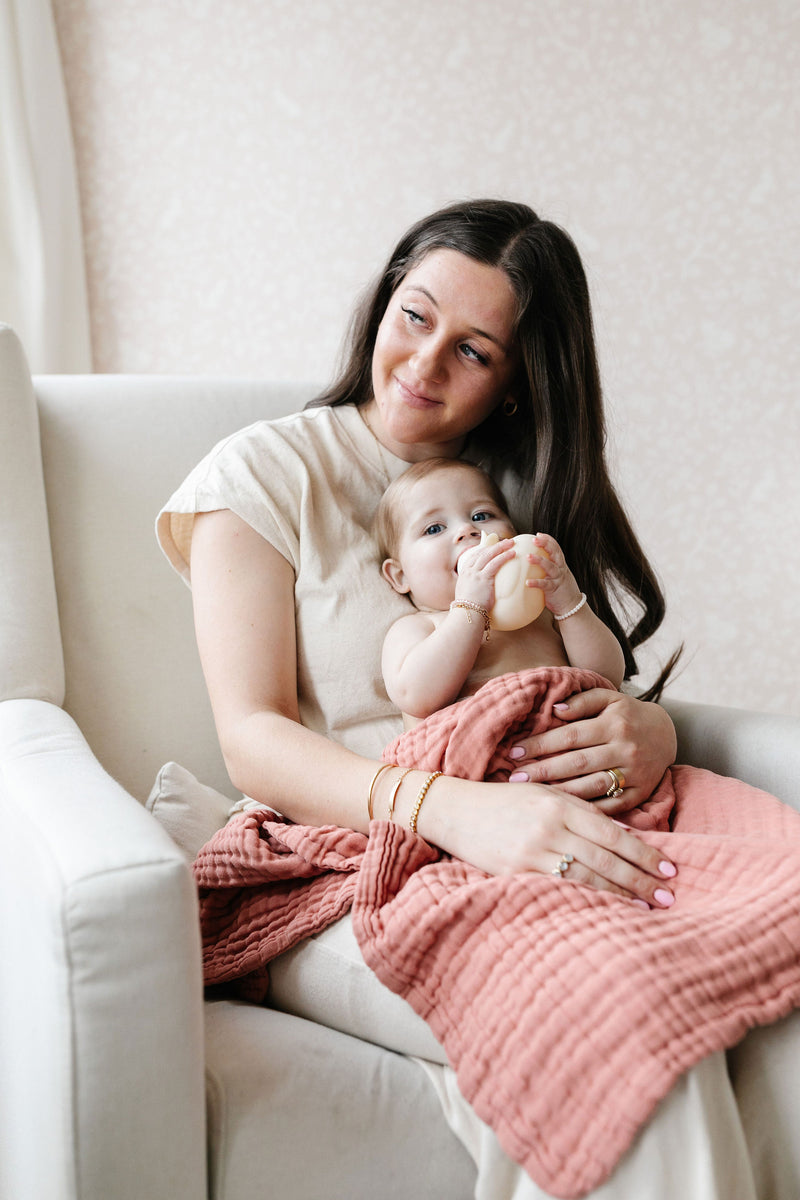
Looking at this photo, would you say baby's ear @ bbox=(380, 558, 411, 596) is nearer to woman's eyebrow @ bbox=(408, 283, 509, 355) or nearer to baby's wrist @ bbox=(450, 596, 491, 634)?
baby's wrist @ bbox=(450, 596, 491, 634)

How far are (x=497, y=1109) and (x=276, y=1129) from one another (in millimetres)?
198

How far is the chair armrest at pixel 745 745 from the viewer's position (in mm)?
1249

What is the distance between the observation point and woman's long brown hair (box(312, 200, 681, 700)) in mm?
1343

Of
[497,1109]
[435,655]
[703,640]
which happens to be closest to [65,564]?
[435,655]

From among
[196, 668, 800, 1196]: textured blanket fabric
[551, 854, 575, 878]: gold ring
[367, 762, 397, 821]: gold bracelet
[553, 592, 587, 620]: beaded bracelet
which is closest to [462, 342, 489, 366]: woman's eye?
[553, 592, 587, 620]: beaded bracelet

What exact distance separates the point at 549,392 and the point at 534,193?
3.11 ft

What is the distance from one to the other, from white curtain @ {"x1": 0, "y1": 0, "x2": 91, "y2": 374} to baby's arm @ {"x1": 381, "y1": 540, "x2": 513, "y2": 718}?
140cm

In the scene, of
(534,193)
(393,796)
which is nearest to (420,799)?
(393,796)

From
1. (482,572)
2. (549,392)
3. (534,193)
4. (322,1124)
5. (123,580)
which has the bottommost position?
(322,1124)

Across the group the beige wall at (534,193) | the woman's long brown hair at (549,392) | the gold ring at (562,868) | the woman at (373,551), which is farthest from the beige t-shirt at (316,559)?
the beige wall at (534,193)

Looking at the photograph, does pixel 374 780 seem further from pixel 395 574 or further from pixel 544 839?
pixel 395 574

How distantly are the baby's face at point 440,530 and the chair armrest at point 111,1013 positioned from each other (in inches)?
20.6

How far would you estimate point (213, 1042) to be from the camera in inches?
36.3

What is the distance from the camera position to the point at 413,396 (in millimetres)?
1316
